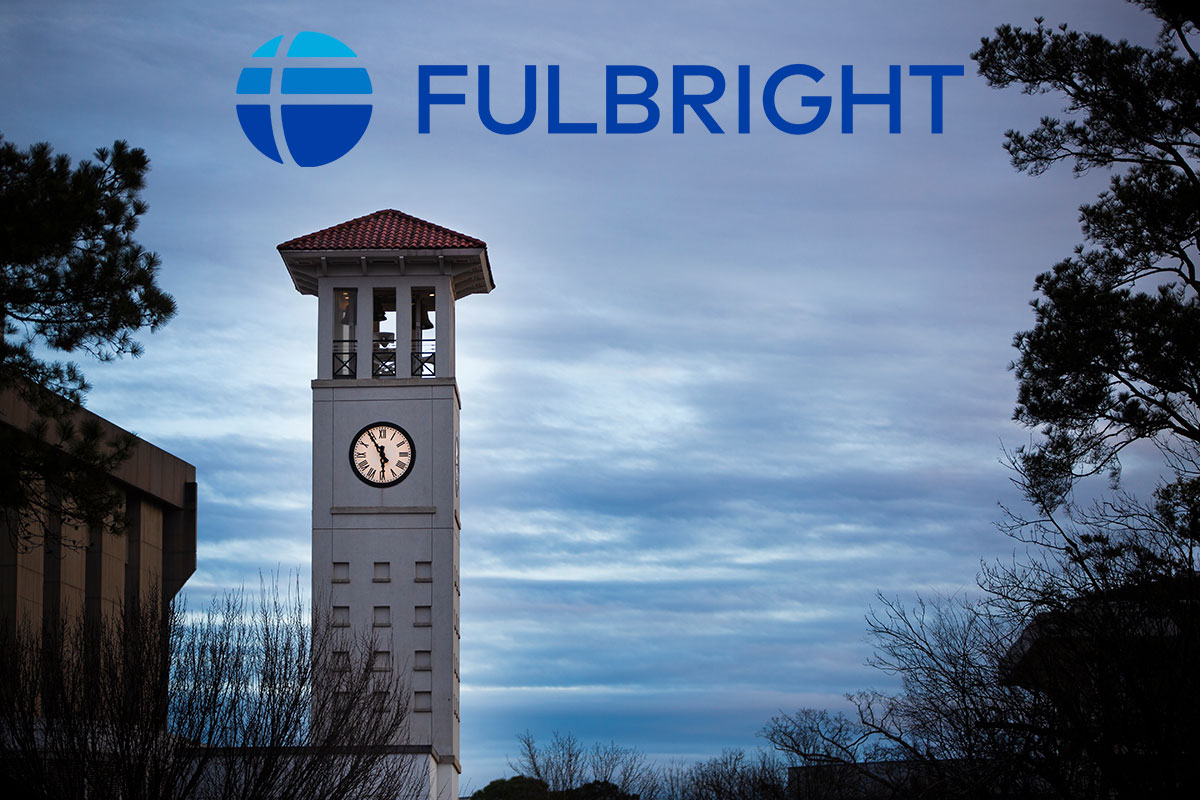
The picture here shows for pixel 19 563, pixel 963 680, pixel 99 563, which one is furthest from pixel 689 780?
pixel 963 680

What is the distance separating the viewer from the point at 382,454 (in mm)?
51000

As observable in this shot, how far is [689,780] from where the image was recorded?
229 feet

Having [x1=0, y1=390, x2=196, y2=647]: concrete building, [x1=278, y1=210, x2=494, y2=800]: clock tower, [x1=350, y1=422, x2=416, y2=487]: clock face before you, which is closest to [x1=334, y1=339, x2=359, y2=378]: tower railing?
[x1=278, y1=210, x2=494, y2=800]: clock tower

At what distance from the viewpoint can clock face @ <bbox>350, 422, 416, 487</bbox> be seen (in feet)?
166

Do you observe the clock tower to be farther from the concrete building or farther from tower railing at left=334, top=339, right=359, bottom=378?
the concrete building

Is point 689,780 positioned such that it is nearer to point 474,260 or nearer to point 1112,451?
point 474,260

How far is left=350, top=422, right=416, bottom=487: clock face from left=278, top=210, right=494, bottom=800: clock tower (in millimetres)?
34

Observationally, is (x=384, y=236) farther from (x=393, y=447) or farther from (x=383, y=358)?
(x=393, y=447)

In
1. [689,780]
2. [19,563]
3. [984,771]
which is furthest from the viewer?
[689,780]

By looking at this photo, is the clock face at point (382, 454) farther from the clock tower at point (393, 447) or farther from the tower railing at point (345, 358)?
the tower railing at point (345, 358)

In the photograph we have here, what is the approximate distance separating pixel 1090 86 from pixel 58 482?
1611 centimetres

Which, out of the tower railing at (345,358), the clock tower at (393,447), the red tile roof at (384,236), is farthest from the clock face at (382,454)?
the red tile roof at (384,236)

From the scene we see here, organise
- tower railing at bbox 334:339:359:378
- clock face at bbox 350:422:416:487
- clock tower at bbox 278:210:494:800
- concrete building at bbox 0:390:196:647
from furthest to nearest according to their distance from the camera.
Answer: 1. tower railing at bbox 334:339:359:378
2. clock face at bbox 350:422:416:487
3. clock tower at bbox 278:210:494:800
4. concrete building at bbox 0:390:196:647

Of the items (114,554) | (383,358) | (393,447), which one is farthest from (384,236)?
(114,554)
